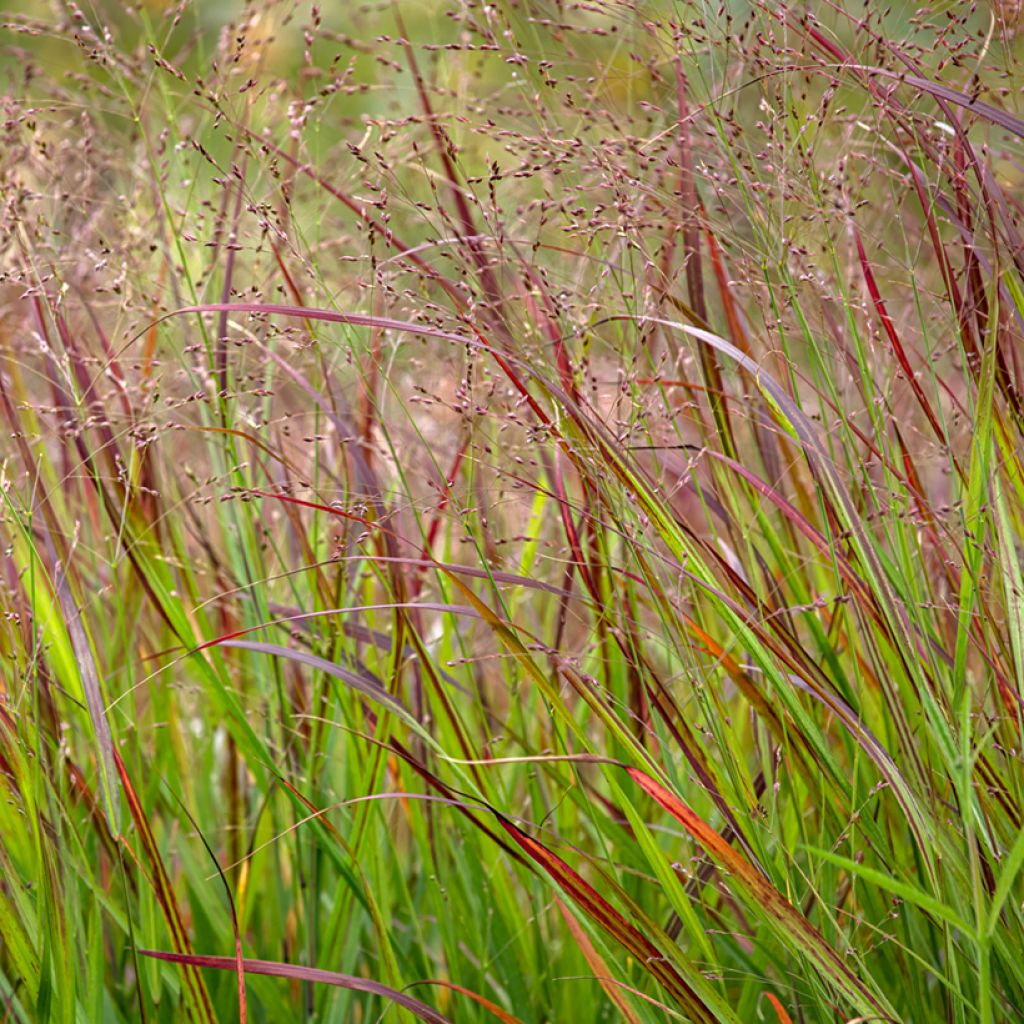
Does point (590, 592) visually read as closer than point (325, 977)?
No

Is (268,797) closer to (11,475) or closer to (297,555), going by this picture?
(297,555)

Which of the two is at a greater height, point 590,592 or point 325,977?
point 590,592

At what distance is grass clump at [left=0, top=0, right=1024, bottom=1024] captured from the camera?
88cm

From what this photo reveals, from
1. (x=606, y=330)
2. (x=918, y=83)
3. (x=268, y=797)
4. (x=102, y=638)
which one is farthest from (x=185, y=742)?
(x=918, y=83)

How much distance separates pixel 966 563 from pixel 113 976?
1.02m

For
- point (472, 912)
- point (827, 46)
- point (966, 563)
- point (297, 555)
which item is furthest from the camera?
point (297, 555)

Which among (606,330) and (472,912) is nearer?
(472,912)

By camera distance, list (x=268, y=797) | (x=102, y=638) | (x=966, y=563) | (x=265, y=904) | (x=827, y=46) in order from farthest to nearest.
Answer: (x=102, y=638) < (x=265, y=904) < (x=268, y=797) < (x=827, y=46) < (x=966, y=563)

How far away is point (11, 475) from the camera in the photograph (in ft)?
5.11

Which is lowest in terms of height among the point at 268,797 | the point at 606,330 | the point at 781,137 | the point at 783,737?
the point at 268,797

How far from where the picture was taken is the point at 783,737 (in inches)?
38.3

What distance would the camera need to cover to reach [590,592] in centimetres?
105

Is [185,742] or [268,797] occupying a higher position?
[268,797]

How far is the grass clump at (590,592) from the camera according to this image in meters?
0.88
